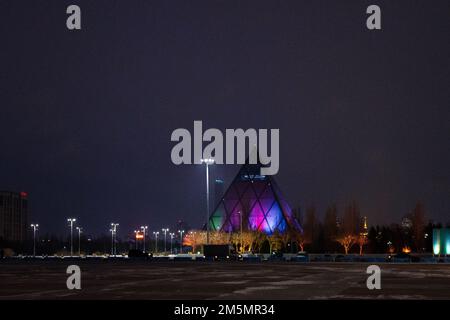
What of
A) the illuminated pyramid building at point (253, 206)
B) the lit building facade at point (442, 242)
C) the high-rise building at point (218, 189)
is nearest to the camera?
the lit building facade at point (442, 242)

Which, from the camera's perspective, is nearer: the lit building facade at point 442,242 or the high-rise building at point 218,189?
the lit building facade at point 442,242

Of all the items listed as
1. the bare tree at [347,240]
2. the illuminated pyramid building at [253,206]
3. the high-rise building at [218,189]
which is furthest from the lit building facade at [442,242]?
the high-rise building at [218,189]

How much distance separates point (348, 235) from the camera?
105 metres

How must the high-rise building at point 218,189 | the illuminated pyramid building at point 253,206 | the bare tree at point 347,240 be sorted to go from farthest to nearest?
the high-rise building at point 218,189 → the illuminated pyramid building at point 253,206 → the bare tree at point 347,240

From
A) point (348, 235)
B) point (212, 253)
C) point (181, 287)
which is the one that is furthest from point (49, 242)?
point (181, 287)

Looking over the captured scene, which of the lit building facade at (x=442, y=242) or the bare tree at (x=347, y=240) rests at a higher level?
the lit building facade at (x=442, y=242)

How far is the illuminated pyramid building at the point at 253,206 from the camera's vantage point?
14012 centimetres

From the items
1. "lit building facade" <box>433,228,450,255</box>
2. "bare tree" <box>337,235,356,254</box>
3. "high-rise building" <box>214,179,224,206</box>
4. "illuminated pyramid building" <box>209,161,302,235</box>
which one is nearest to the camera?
"lit building facade" <box>433,228,450,255</box>

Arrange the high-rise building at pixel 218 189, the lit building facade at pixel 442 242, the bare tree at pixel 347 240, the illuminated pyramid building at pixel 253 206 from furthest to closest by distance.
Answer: the high-rise building at pixel 218 189
the illuminated pyramid building at pixel 253 206
the bare tree at pixel 347 240
the lit building facade at pixel 442 242

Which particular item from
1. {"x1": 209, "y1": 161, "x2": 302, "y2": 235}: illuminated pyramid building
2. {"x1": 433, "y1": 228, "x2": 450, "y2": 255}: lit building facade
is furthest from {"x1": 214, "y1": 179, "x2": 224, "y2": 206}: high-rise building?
{"x1": 433, "y1": 228, "x2": 450, "y2": 255}: lit building facade

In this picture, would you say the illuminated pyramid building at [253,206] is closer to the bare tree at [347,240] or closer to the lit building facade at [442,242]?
the bare tree at [347,240]

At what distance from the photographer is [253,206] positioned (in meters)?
146

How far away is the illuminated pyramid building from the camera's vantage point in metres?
140

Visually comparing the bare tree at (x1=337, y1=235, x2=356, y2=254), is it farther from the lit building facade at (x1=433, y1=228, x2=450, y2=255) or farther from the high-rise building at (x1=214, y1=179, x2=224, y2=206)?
the high-rise building at (x1=214, y1=179, x2=224, y2=206)
